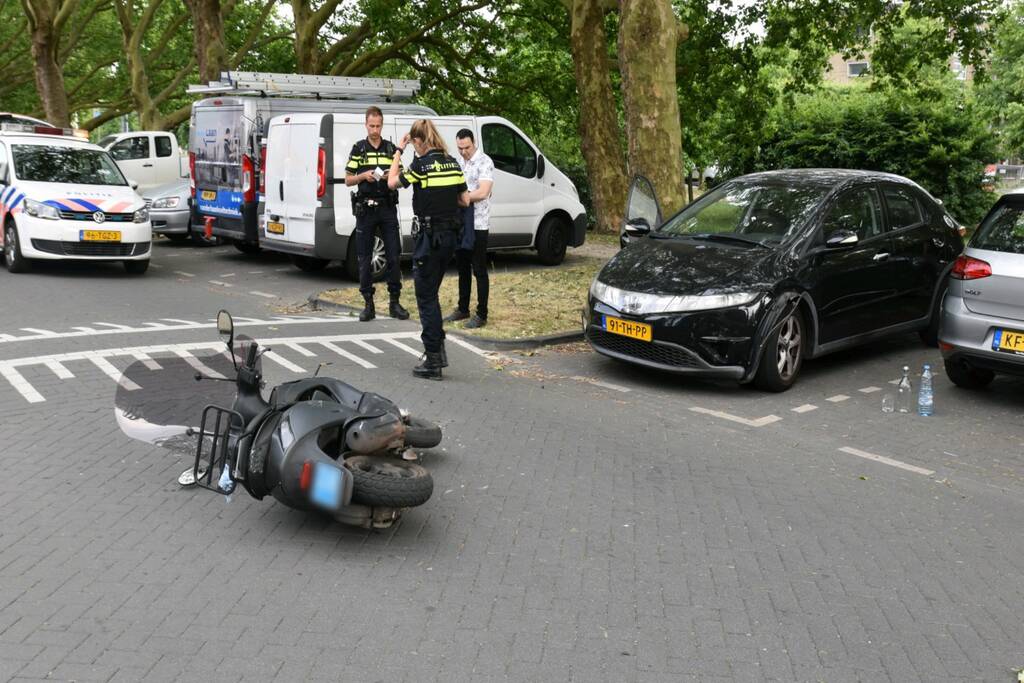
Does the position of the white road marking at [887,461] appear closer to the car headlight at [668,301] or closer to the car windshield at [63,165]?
the car headlight at [668,301]

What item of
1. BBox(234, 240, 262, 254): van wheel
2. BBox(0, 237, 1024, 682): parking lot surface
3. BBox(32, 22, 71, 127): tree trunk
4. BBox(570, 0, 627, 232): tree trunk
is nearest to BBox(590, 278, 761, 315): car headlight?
BBox(0, 237, 1024, 682): parking lot surface

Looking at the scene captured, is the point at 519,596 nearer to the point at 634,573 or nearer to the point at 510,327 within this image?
the point at 634,573

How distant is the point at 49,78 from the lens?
2670 centimetres

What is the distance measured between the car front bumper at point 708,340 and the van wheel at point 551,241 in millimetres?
7544

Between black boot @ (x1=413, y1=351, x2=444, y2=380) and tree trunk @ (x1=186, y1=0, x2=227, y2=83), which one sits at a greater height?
tree trunk @ (x1=186, y1=0, x2=227, y2=83)

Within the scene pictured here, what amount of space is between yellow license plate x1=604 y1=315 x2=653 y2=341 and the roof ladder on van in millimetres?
8972

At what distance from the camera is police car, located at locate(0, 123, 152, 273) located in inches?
525

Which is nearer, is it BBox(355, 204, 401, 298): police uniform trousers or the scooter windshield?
the scooter windshield

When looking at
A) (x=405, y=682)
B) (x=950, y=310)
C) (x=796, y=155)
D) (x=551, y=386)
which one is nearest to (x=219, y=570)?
(x=405, y=682)

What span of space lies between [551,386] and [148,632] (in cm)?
469

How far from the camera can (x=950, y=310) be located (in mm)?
7914

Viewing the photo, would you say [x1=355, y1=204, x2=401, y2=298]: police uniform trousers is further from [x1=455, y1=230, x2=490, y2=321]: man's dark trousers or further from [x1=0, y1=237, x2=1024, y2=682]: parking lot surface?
[x1=0, y1=237, x2=1024, y2=682]: parking lot surface

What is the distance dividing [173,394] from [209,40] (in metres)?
17.9

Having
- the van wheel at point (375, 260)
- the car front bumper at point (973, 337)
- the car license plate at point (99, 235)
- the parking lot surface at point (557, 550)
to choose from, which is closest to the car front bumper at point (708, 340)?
the parking lot surface at point (557, 550)
